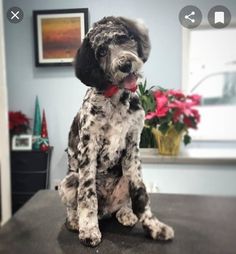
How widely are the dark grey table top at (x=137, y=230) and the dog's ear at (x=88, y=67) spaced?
1.18ft

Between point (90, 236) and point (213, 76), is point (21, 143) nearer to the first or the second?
point (90, 236)

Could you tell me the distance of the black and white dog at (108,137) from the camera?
665 mm

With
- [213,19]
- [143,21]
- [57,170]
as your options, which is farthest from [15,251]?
[213,19]

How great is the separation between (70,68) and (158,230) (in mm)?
414

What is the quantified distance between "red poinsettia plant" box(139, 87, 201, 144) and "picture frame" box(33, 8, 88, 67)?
205mm

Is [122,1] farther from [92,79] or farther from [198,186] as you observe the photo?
[198,186]

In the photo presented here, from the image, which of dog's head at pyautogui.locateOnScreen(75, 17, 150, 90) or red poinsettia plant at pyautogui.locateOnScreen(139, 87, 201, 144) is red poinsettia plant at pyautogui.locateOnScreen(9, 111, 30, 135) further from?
red poinsettia plant at pyautogui.locateOnScreen(139, 87, 201, 144)

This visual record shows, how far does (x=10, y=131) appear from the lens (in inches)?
32.5

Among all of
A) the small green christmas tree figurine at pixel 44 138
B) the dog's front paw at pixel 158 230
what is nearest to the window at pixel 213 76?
the dog's front paw at pixel 158 230

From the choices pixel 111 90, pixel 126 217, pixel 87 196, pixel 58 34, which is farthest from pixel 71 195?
pixel 58 34

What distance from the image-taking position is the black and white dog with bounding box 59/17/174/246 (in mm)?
665

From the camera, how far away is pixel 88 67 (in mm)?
680

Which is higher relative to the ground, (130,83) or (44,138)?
(130,83)

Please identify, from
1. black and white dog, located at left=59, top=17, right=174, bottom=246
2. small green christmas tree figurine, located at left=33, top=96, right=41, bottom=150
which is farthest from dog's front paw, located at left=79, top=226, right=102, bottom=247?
small green christmas tree figurine, located at left=33, top=96, right=41, bottom=150
